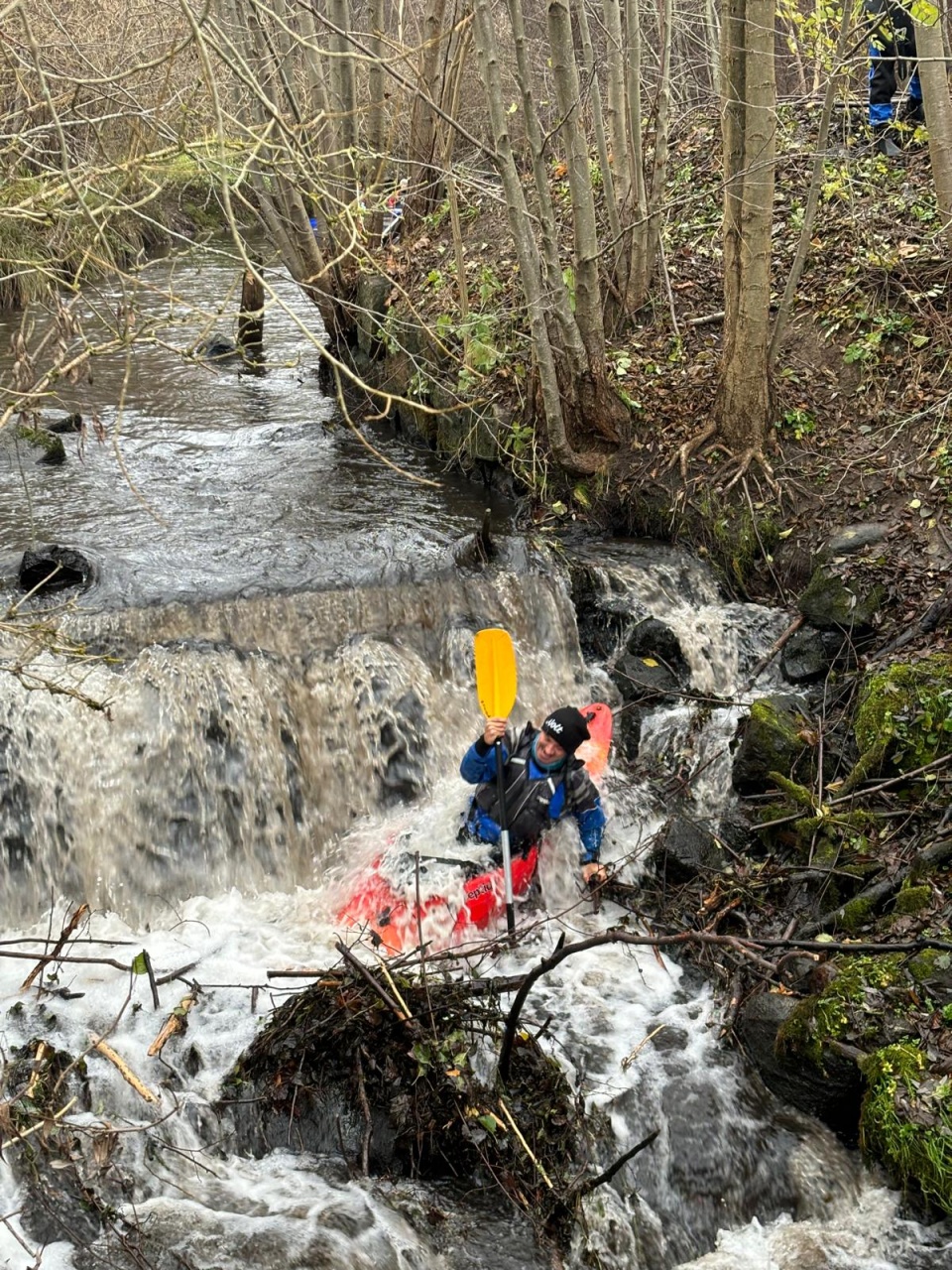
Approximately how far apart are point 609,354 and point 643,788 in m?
3.64

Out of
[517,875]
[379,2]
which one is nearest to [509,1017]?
[517,875]

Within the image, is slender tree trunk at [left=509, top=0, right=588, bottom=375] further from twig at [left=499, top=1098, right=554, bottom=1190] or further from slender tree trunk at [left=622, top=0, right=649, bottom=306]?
twig at [left=499, top=1098, right=554, bottom=1190]

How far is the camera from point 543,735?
518 cm

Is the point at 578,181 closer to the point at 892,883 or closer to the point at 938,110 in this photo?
the point at 938,110

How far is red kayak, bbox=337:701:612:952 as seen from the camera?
5.09 m

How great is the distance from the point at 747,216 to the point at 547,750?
3629 millimetres

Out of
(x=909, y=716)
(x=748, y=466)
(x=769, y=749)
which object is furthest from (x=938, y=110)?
(x=769, y=749)

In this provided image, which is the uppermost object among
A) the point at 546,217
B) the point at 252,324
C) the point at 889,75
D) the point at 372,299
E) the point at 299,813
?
the point at 889,75

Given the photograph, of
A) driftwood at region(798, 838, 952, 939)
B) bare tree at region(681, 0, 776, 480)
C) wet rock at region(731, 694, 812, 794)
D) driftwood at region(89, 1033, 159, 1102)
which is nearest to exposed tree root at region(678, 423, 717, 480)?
bare tree at region(681, 0, 776, 480)

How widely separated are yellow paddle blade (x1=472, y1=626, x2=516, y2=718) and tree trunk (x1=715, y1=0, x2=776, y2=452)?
2.86 m

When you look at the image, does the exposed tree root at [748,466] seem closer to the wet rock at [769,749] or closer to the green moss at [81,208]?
A: the wet rock at [769,749]

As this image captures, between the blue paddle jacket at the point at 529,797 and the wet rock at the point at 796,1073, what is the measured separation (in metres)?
1.29

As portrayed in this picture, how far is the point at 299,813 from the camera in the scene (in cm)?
611

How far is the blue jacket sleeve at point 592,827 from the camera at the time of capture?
17.4 feet
